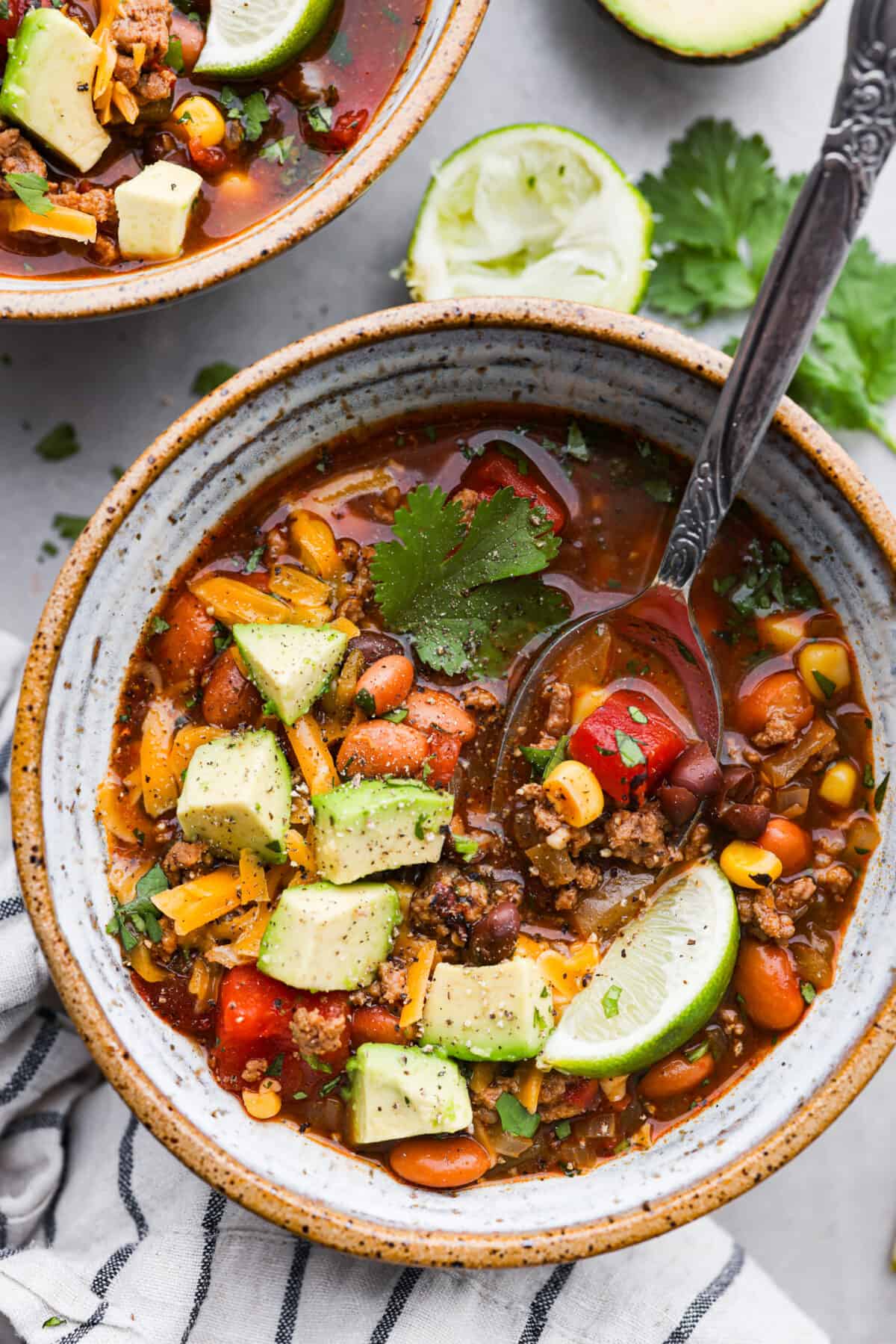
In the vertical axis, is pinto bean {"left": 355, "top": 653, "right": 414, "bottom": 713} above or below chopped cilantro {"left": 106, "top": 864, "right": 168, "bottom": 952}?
above

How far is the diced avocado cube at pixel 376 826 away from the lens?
2.84 metres

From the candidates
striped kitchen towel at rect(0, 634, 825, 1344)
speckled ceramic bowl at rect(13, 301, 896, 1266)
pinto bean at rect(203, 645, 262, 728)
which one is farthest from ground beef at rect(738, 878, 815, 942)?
pinto bean at rect(203, 645, 262, 728)

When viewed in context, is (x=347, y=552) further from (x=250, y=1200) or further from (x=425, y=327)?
(x=250, y=1200)

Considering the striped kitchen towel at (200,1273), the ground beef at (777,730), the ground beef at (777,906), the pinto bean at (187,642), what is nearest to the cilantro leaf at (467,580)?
the pinto bean at (187,642)

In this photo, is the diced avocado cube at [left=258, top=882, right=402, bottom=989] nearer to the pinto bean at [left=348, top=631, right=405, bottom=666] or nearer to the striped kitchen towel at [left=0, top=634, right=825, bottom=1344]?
the pinto bean at [left=348, top=631, right=405, bottom=666]

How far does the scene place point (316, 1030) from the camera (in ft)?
9.49

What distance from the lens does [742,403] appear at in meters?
2.67

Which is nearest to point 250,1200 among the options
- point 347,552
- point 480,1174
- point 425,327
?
point 480,1174

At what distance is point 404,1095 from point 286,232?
2158 millimetres

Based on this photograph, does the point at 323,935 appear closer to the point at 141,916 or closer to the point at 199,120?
the point at 141,916

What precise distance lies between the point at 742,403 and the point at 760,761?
0.95m

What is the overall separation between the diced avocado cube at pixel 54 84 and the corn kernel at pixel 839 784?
2.57m

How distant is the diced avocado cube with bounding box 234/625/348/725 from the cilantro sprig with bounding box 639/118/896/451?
157cm

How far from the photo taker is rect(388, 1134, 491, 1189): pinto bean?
9.80 ft
